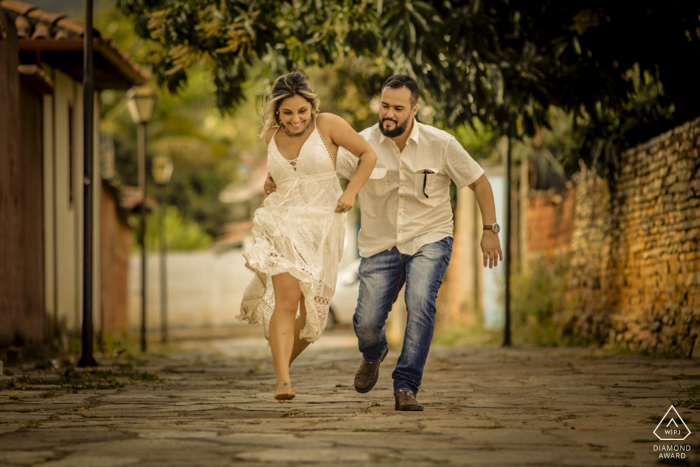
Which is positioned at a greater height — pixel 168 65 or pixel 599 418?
pixel 168 65

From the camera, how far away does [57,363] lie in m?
8.28

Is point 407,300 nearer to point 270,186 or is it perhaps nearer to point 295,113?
point 270,186

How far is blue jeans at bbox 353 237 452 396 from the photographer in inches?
198

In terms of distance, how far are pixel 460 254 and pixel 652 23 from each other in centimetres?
963

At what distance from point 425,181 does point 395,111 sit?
445mm

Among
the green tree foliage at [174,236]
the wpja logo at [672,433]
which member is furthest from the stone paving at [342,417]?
the green tree foliage at [174,236]

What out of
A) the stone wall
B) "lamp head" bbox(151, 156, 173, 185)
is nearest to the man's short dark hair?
the stone wall

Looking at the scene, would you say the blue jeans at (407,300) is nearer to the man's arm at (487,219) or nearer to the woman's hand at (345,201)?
the man's arm at (487,219)

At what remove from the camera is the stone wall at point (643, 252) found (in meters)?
8.39

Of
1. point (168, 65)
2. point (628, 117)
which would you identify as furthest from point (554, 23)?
point (168, 65)

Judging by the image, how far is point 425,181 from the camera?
5.27 metres

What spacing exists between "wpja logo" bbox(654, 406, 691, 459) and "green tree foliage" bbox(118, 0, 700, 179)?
454 cm

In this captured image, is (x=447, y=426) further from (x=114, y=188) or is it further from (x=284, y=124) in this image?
(x=114, y=188)

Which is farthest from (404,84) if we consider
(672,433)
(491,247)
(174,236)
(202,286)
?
(174,236)
